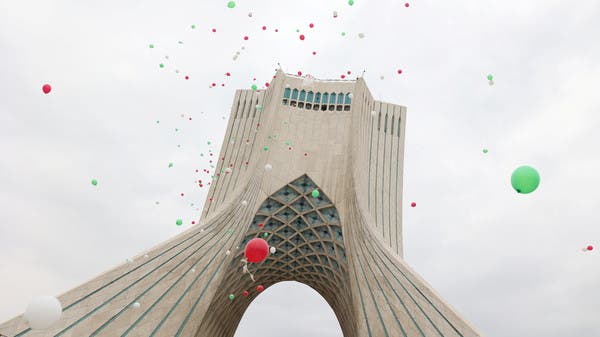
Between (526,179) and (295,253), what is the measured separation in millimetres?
17217

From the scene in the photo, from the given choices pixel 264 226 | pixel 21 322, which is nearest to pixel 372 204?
pixel 264 226

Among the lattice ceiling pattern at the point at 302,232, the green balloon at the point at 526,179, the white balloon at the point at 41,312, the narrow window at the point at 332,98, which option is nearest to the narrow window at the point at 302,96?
the narrow window at the point at 332,98

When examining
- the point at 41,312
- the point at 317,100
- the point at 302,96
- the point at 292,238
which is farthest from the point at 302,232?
the point at 41,312

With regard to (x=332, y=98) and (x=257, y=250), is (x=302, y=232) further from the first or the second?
(x=257, y=250)

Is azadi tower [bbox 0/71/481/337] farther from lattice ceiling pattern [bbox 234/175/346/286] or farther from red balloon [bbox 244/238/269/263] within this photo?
red balloon [bbox 244/238/269/263]

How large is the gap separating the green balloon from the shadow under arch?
12420mm

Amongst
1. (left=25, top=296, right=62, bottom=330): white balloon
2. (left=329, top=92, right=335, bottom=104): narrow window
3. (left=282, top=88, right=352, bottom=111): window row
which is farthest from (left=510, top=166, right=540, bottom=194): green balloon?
(left=329, top=92, right=335, bottom=104): narrow window

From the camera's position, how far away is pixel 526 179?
292 inches

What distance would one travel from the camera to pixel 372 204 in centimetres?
2069

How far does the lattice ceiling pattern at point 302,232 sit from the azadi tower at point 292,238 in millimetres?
64

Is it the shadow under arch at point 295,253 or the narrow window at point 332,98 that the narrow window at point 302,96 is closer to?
the narrow window at point 332,98

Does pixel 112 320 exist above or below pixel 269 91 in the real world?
below

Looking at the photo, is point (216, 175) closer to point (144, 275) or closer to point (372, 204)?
point (372, 204)

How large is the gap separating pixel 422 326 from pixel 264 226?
34.5 feet
